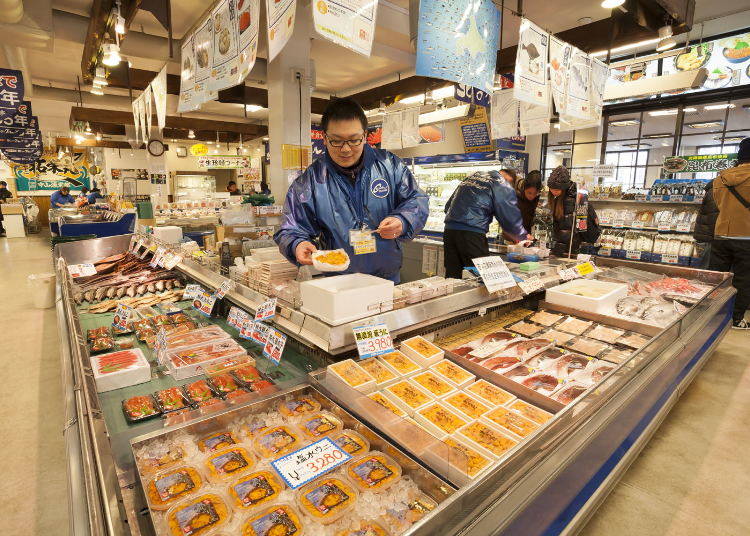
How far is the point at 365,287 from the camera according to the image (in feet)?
5.82

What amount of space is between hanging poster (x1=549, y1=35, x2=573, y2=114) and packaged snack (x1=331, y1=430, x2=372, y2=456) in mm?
3744

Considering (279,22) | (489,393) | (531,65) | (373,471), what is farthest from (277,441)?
(531,65)

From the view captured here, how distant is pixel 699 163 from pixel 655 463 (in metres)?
6.39

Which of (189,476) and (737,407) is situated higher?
(189,476)

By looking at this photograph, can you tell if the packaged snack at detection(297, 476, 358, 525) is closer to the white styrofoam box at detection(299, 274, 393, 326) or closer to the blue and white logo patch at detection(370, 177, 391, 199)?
the white styrofoam box at detection(299, 274, 393, 326)

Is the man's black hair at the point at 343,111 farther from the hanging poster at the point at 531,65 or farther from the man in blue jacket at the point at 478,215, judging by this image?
the man in blue jacket at the point at 478,215

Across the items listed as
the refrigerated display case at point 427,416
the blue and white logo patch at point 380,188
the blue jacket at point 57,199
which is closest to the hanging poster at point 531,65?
the blue and white logo patch at point 380,188

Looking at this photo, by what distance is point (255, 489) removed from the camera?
122 cm

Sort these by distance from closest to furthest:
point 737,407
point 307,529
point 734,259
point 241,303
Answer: point 307,529 < point 241,303 < point 737,407 < point 734,259

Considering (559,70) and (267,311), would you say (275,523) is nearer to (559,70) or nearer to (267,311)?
(267,311)

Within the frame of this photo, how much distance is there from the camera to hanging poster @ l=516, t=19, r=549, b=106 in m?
3.30

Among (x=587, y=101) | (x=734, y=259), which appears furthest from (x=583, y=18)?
(x=734, y=259)

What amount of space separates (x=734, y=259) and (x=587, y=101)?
3144 millimetres

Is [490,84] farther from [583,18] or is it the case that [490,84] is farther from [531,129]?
[583,18]
